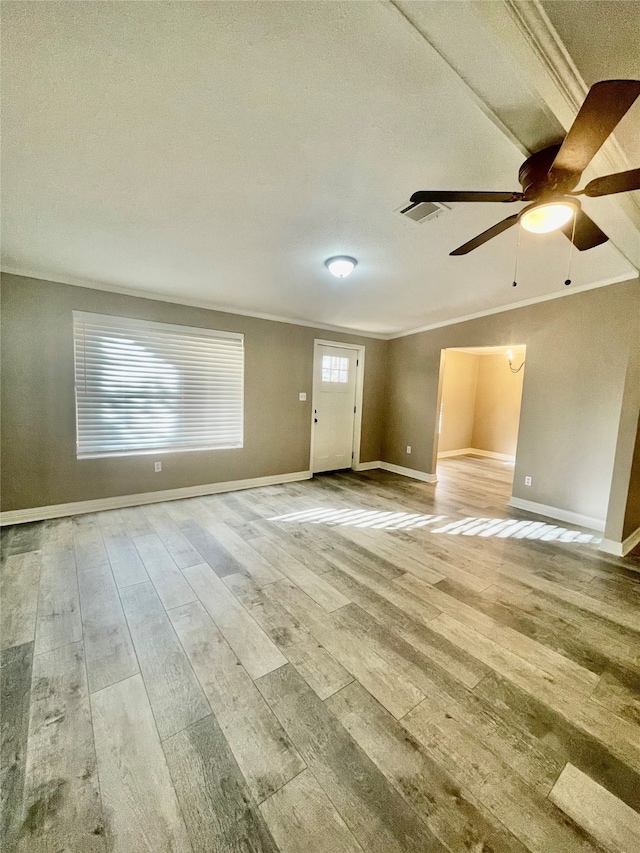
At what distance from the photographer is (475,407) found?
24.0ft

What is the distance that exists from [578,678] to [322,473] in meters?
3.95

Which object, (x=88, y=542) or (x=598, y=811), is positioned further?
(x=88, y=542)

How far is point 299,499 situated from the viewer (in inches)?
157

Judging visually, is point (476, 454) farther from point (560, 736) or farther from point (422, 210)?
point (560, 736)

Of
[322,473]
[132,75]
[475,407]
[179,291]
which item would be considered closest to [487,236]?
[132,75]

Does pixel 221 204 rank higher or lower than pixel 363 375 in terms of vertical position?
higher

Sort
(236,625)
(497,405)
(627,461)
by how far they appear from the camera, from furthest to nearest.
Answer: (497,405)
(627,461)
(236,625)

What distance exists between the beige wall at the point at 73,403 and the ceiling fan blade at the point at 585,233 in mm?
3327

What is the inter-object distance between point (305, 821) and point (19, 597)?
2112 millimetres

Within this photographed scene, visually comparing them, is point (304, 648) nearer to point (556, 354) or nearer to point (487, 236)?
point (487, 236)

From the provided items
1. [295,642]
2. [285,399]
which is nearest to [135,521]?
[295,642]

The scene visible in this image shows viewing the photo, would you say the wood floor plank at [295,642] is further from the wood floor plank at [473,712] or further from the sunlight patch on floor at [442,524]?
the sunlight patch on floor at [442,524]

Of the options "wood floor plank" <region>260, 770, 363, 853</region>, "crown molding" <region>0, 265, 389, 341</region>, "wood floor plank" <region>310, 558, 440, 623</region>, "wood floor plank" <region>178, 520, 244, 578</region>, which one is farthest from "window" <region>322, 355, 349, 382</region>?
"wood floor plank" <region>260, 770, 363, 853</region>

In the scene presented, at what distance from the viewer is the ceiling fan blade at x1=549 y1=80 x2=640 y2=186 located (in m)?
0.95
